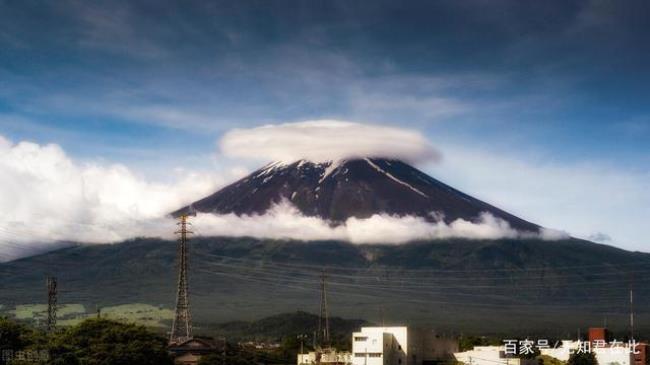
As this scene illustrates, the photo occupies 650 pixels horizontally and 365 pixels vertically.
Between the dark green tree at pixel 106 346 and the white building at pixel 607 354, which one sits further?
the white building at pixel 607 354

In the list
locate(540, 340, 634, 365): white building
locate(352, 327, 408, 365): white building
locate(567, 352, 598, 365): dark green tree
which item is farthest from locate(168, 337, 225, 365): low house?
locate(540, 340, 634, 365): white building

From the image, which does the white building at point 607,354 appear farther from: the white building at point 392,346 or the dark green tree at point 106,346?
the dark green tree at point 106,346

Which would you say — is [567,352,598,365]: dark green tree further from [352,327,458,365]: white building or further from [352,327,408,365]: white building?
[352,327,408,365]: white building

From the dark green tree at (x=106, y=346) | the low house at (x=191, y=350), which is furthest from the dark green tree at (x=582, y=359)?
the dark green tree at (x=106, y=346)

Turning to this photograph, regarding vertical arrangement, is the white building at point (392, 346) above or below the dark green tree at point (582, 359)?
above

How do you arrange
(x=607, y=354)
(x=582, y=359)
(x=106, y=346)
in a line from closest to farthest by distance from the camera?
1. (x=106, y=346)
2. (x=582, y=359)
3. (x=607, y=354)

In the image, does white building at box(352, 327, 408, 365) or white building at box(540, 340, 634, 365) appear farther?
white building at box(540, 340, 634, 365)

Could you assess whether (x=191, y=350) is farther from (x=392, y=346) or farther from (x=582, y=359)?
(x=582, y=359)

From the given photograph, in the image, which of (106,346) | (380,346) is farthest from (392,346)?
(106,346)

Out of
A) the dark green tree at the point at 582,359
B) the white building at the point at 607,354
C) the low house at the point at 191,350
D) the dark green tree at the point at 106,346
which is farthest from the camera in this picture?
the white building at the point at 607,354
